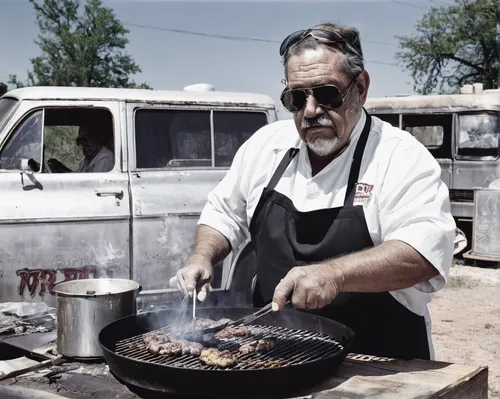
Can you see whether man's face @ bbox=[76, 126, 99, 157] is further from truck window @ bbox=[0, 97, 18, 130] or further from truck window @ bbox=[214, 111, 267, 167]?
truck window @ bbox=[214, 111, 267, 167]

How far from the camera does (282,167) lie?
8.71 ft

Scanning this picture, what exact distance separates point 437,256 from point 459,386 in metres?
0.41

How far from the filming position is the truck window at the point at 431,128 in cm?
1129

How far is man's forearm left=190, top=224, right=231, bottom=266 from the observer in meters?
2.63

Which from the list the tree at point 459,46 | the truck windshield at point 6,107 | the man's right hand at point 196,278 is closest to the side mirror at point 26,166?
the truck windshield at point 6,107

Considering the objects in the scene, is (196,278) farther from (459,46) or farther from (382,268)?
(459,46)

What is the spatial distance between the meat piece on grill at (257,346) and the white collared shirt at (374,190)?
0.50 meters

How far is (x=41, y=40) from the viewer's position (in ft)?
115

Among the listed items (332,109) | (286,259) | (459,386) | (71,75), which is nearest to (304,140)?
(332,109)

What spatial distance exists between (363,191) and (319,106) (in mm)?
351

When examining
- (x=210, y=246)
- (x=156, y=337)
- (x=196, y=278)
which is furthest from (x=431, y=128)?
(x=156, y=337)

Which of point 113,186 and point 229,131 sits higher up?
point 229,131

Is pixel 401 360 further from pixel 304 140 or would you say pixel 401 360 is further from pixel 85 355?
pixel 85 355

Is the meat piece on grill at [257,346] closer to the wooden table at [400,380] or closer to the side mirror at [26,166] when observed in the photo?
the wooden table at [400,380]
